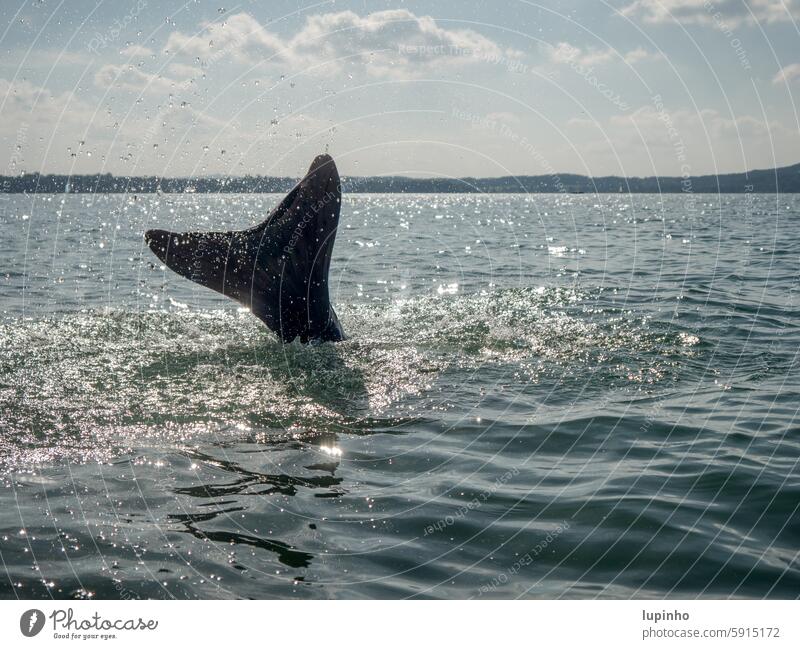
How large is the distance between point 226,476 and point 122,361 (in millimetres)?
4110

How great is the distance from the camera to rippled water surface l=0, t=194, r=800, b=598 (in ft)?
16.8

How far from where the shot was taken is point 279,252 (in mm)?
10188

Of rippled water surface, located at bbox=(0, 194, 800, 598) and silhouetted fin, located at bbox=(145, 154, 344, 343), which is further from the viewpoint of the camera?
silhouetted fin, located at bbox=(145, 154, 344, 343)

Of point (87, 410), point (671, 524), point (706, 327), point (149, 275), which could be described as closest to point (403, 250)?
point (149, 275)

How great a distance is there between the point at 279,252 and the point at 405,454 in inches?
156

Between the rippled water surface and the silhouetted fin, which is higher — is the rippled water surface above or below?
below

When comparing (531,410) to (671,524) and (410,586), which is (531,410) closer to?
(671,524)

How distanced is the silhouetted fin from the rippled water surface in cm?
76

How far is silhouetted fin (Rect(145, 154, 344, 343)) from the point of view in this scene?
9.82 m

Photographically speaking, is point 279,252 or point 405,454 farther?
point 279,252

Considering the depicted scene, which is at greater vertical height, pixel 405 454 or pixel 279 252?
pixel 279 252

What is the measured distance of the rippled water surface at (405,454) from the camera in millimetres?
5133

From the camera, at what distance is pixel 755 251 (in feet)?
93.2

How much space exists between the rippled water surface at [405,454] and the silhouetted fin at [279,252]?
2.51 ft
